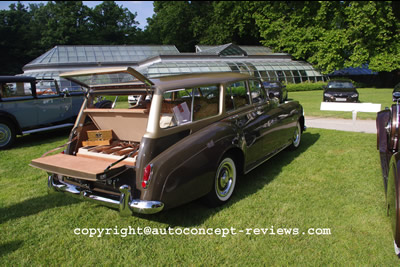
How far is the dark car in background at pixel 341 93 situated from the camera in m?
14.9

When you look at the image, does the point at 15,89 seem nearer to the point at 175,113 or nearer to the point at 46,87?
the point at 46,87

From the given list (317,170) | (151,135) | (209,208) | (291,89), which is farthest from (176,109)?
(291,89)

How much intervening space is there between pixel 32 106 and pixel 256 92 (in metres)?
6.75

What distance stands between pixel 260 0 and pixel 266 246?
43.2 m

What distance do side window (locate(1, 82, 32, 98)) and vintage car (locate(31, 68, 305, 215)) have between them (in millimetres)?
5072

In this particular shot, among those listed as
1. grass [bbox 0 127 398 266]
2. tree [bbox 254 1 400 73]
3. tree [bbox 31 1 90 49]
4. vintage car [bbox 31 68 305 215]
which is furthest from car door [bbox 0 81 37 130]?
tree [bbox 31 1 90 49]

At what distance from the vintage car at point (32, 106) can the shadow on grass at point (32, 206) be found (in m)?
4.44

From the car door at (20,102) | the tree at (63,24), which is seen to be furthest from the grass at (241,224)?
the tree at (63,24)

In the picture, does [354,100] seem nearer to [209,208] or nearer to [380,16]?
[209,208]

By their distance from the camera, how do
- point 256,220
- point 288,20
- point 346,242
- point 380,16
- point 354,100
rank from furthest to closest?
point 288,20
point 380,16
point 354,100
point 256,220
point 346,242

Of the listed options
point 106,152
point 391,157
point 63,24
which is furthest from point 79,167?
point 63,24

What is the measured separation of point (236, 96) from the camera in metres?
4.47

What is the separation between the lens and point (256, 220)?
3426mm

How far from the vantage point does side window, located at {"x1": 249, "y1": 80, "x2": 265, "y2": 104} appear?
15.9 ft
